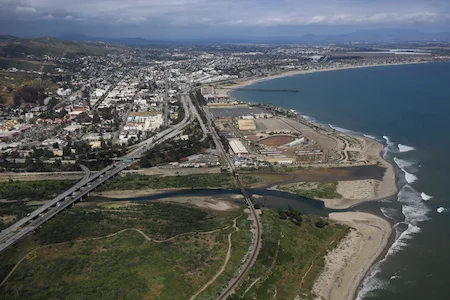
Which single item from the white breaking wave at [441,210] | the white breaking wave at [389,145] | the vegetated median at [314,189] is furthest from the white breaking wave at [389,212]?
the white breaking wave at [389,145]

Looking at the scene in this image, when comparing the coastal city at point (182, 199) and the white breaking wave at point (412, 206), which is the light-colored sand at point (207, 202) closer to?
the coastal city at point (182, 199)

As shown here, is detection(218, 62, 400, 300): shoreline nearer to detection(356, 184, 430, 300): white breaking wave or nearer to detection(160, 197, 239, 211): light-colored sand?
detection(356, 184, 430, 300): white breaking wave

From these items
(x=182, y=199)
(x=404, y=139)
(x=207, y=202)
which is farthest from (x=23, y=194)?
(x=404, y=139)

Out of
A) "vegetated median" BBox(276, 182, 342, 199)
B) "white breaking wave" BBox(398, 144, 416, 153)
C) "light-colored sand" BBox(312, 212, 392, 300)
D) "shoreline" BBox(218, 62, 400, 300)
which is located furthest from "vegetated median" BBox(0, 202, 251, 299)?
"white breaking wave" BBox(398, 144, 416, 153)

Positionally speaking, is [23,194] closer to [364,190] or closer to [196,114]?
[364,190]

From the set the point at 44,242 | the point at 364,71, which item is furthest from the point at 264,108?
the point at 364,71

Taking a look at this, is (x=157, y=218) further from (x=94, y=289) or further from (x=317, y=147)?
(x=317, y=147)
